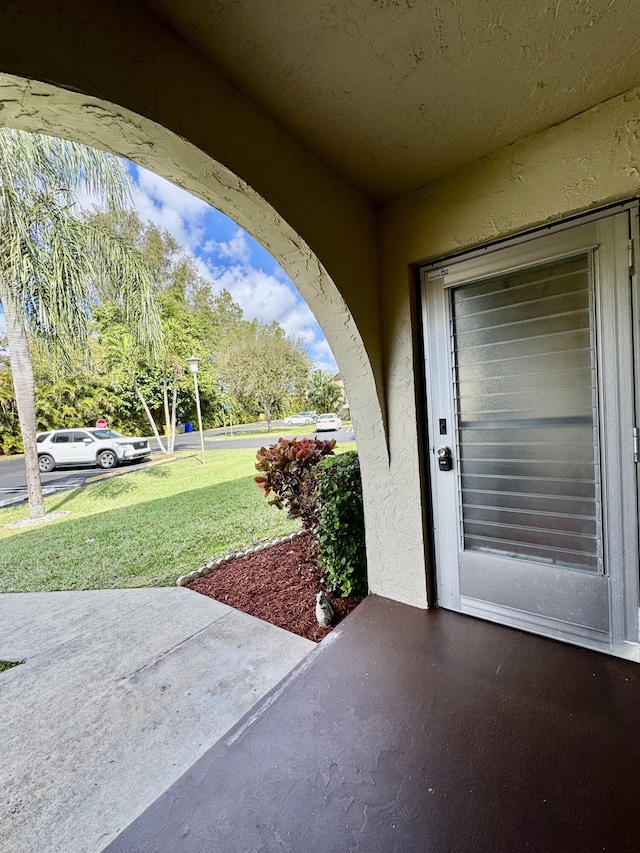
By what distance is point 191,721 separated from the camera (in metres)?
1.61

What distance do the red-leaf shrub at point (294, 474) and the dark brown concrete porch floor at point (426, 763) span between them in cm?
128

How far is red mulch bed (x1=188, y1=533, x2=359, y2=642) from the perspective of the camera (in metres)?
2.45

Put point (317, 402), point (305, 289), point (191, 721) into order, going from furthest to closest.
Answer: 1. point (317, 402)
2. point (305, 289)
3. point (191, 721)

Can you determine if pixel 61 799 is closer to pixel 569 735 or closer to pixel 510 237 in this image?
pixel 569 735

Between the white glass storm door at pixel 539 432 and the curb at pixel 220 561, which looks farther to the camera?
the curb at pixel 220 561

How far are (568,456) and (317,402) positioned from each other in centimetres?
1163

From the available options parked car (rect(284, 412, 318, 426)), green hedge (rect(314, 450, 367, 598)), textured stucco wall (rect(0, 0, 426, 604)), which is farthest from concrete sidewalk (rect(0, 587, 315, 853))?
parked car (rect(284, 412, 318, 426))

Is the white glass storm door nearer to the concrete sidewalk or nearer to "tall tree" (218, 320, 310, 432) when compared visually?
the concrete sidewalk

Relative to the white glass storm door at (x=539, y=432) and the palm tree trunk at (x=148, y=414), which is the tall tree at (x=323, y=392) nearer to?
the palm tree trunk at (x=148, y=414)

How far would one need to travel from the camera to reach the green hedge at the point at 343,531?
8.49 feet

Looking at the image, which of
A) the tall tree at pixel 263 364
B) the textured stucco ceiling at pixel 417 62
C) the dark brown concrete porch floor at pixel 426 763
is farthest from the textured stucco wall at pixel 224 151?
the tall tree at pixel 263 364

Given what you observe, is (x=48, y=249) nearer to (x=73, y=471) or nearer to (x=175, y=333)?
(x=175, y=333)

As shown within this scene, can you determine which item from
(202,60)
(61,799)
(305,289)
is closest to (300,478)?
(305,289)

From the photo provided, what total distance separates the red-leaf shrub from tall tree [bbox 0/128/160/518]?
4.38 metres
